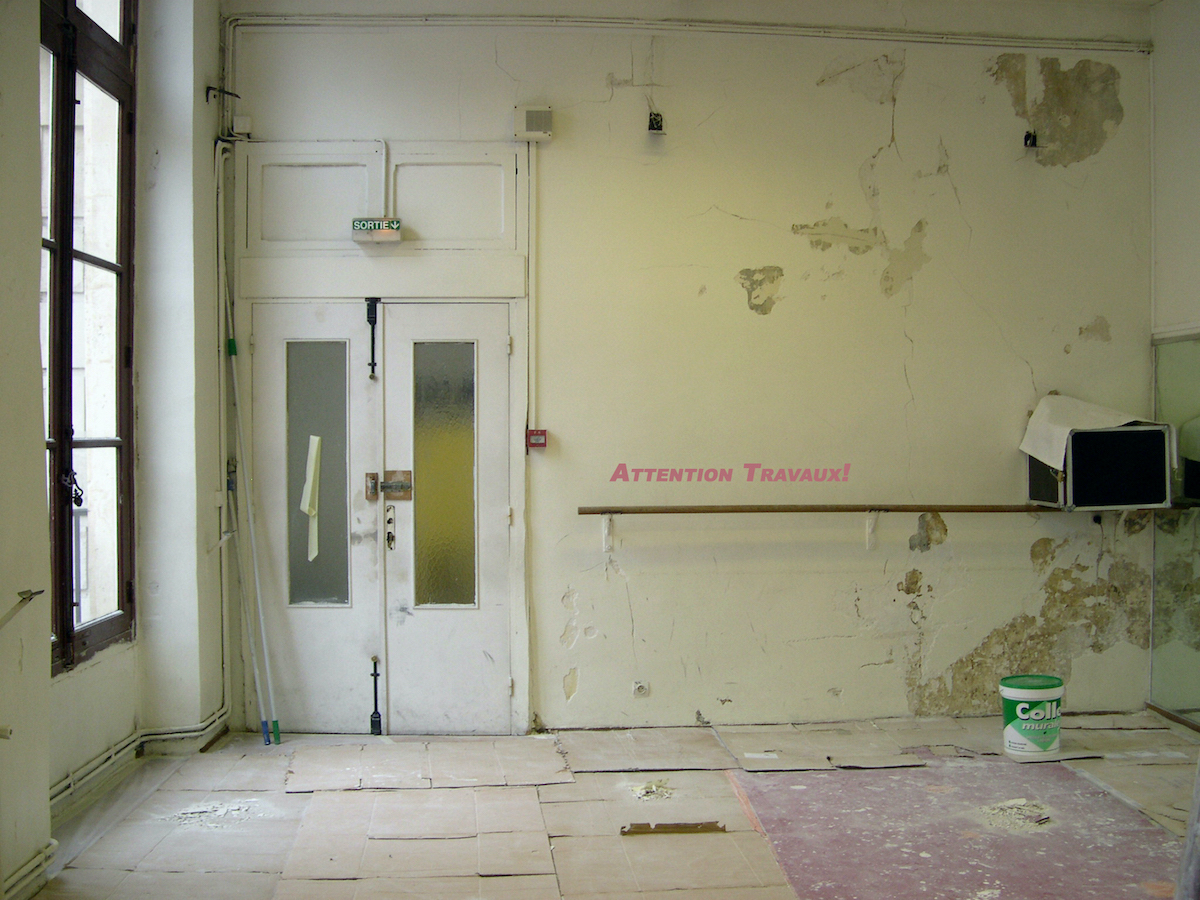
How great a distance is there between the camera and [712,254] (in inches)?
154

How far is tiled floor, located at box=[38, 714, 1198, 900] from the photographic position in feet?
8.59

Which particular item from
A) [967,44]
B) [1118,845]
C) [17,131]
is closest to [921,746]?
[1118,845]

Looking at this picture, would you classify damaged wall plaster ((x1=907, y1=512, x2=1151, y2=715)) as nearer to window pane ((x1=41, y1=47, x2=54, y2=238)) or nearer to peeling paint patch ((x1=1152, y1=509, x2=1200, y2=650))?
peeling paint patch ((x1=1152, y1=509, x2=1200, y2=650))

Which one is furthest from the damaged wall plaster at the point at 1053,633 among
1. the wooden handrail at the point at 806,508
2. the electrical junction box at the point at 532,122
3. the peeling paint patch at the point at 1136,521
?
the electrical junction box at the point at 532,122

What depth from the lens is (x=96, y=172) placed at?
11.0 feet

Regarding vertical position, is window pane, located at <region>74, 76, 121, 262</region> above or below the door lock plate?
above

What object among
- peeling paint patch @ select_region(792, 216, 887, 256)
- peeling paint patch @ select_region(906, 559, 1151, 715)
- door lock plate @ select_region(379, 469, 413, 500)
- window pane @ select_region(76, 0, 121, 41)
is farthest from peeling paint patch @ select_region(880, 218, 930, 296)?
window pane @ select_region(76, 0, 121, 41)

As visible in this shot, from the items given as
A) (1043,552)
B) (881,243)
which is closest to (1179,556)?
(1043,552)

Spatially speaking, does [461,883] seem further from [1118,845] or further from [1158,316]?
[1158,316]

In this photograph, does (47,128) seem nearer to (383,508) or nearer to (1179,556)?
(383,508)

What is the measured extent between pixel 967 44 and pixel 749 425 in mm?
2051

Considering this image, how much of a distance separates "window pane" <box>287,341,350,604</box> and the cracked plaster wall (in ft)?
2.85

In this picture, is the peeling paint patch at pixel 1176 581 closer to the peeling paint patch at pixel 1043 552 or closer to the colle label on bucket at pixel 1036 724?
the peeling paint patch at pixel 1043 552

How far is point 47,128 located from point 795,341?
306cm
